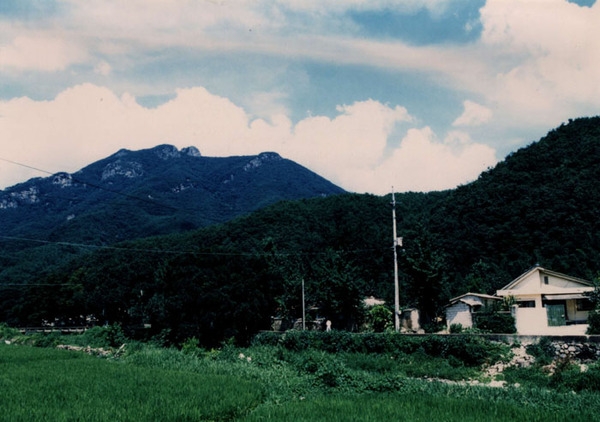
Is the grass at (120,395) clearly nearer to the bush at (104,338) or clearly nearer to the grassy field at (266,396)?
the grassy field at (266,396)

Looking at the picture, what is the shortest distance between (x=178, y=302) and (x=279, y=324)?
13.1 meters

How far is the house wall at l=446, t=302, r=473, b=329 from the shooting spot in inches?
1254

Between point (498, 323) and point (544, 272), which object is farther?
point (544, 272)

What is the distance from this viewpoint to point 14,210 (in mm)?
149250

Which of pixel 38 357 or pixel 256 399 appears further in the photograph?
pixel 38 357

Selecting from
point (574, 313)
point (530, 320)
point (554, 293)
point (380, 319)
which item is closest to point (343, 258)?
point (380, 319)

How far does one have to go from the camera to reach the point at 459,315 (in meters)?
32.4

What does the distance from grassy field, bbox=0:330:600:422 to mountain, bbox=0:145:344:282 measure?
173 feet

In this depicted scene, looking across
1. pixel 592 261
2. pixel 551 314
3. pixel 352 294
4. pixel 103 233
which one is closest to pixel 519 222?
pixel 592 261

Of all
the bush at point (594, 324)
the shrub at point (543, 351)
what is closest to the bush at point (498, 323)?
the bush at point (594, 324)

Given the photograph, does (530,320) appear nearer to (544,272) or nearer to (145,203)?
(544,272)

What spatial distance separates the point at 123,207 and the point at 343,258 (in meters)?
A: 102

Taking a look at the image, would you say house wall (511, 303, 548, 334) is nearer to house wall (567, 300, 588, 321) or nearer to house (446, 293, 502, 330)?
house (446, 293, 502, 330)

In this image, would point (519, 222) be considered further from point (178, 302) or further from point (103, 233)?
point (103, 233)
